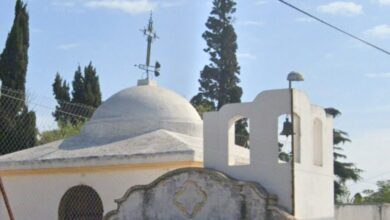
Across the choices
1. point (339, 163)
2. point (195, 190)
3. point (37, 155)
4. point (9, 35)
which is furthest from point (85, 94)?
point (195, 190)

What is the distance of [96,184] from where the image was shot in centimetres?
1603

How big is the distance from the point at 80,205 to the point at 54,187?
744 mm

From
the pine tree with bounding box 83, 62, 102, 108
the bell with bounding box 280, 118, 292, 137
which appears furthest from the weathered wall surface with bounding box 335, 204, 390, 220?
the pine tree with bounding box 83, 62, 102, 108

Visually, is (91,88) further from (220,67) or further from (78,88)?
(220,67)

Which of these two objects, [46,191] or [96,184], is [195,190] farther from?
[46,191]

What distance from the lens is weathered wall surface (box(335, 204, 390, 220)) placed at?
19.3 meters

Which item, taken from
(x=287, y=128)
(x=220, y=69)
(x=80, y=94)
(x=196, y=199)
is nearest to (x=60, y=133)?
(x=80, y=94)

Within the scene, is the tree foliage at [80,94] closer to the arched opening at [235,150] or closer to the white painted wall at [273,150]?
the arched opening at [235,150]

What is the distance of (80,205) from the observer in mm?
16719

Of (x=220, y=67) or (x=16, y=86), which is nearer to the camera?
(x=16, y=86)

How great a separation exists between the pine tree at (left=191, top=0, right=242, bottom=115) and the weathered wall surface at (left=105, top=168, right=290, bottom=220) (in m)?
21.6

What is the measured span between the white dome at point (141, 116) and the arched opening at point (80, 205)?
1.39 meters

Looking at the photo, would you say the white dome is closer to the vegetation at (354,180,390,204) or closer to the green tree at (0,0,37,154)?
the green tree at (0,0,37,154)

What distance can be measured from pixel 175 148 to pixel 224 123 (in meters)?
1.71
